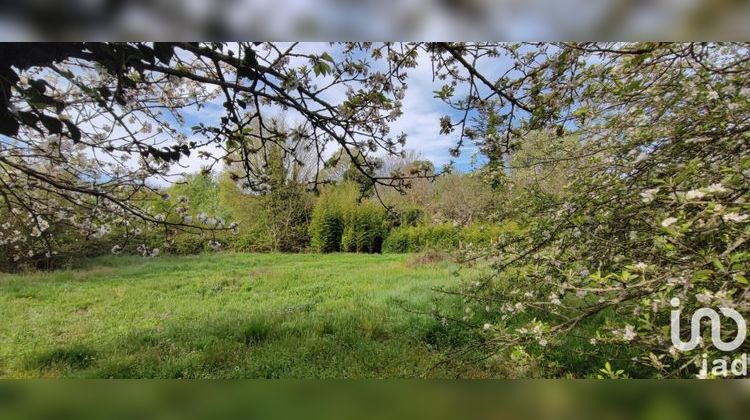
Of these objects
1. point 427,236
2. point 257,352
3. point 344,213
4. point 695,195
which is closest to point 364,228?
point 344,213

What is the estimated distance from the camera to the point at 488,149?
1.67 m

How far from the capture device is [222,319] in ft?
6.41

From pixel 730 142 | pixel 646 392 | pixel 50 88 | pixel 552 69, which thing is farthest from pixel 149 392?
pixel 730 142

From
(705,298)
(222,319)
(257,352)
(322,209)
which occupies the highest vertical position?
(322,209)

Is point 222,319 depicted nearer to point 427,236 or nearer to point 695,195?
point 427,236

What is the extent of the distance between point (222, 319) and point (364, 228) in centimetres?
79

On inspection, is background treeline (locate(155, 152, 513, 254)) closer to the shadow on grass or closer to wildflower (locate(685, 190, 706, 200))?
the shadow on grass

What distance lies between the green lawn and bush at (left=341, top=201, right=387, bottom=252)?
7 cm

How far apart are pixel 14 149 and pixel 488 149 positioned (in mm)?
1778

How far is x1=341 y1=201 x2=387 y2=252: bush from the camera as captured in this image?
6.27 ft

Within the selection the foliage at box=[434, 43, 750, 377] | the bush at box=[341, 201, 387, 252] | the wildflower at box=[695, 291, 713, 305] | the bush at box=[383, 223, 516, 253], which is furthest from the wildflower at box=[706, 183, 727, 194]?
the bush at box=[341, 201, 387, 252]

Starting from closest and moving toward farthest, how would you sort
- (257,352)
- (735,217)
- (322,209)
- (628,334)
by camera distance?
1. (735,217)
2. (628,334)
3. (257,352)
4. (322,209)

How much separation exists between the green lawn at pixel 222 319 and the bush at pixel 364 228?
0.07 m

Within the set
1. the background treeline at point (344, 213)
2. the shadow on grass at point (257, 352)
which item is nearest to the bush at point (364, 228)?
the background treeline at point (344, 213)
